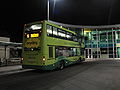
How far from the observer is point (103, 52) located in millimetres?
36812

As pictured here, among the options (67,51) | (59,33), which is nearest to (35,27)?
(59,33)

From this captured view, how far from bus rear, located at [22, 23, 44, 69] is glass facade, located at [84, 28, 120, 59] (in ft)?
91.5

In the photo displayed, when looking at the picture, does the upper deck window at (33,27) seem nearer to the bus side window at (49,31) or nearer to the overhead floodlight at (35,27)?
the overhead floodlight at (35,27)

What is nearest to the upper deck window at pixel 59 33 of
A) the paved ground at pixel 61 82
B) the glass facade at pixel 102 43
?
the paved ground at pixel 61 82

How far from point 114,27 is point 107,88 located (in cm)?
3138

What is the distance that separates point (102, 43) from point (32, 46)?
29.0m

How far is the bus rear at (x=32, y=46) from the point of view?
11.4 m

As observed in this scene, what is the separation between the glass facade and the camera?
3541 centimetres

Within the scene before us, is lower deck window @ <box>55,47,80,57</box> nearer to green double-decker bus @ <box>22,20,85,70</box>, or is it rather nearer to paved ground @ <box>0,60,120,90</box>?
green double-decker bus @ <box>22,20,85,70</box>

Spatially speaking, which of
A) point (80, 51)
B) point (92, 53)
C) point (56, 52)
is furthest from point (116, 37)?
point (56, 52)

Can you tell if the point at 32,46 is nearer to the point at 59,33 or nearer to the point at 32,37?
the point at 32,37

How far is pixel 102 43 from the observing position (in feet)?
121

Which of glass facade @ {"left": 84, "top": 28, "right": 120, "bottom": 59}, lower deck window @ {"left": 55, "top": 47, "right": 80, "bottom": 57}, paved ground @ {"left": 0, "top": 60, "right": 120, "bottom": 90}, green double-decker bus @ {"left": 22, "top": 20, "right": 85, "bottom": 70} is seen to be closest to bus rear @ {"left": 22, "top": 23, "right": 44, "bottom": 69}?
green double-decker bus @ {"left": 22, "top": 20, "right": 85, "bottom": 70}

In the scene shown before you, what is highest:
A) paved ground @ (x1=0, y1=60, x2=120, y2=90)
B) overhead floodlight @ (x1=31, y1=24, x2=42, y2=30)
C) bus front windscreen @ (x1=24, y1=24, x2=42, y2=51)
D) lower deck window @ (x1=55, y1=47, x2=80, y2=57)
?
overhead floodlight @ (x1=31, y1=24, x2=42, y2=30)
